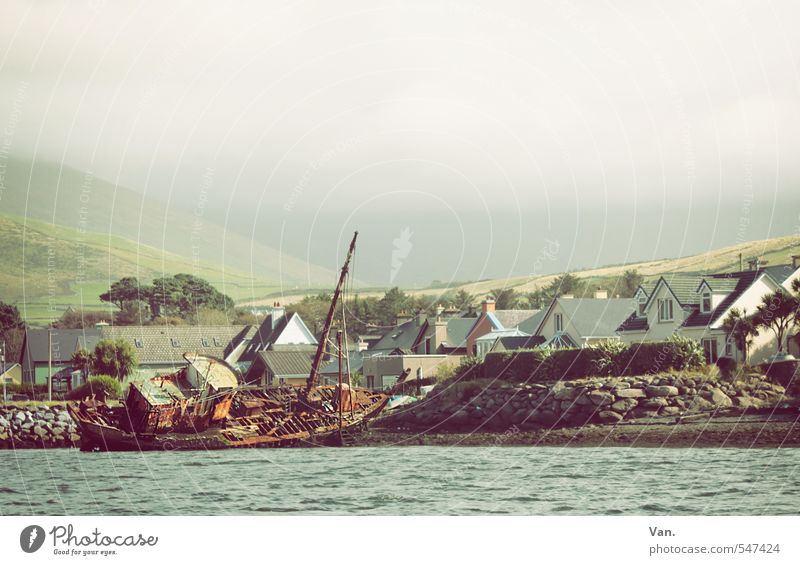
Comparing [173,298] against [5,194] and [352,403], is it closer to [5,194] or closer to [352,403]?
[352,403]

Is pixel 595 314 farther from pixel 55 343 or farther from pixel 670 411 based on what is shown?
pixel 55 343

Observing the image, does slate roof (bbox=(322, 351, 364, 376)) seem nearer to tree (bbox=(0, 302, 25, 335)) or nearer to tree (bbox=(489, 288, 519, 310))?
tree (bbox=(489, 288, 519, 310))

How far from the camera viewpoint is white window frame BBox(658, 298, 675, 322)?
3253 cm

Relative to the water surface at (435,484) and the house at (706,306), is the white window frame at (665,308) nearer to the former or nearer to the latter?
the house at (706,306)

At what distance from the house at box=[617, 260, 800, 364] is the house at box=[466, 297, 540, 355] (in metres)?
9.85

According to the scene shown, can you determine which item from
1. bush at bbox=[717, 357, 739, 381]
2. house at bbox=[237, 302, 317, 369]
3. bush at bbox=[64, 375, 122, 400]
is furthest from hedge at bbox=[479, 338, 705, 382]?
house at bbox=[237, 302, 317, 369]

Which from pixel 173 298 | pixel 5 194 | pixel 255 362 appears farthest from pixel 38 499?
pixel 255 362

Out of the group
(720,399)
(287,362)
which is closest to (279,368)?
(287,362)

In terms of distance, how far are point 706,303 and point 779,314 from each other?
3856mm

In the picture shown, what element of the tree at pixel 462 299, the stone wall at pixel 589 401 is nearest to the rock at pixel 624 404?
the stone wall at pixel 589 401

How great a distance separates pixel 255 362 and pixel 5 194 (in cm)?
2916

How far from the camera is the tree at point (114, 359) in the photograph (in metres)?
35.6

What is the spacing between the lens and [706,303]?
101 ft

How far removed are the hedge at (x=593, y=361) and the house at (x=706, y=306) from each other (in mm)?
795
